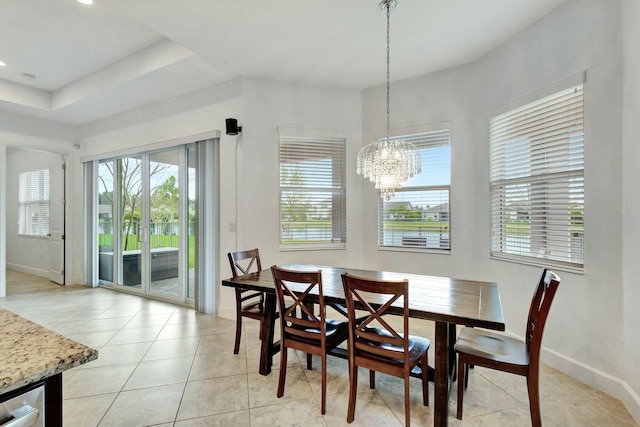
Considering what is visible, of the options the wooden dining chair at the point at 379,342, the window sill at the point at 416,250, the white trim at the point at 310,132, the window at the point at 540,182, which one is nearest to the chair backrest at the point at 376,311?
the wooden dining chair at the point at 379,342

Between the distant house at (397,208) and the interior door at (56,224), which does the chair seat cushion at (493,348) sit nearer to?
the distant house at (397,208)

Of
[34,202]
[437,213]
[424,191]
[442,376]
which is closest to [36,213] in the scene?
[34,202]

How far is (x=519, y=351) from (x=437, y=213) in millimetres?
2040

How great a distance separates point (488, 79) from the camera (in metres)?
3.30

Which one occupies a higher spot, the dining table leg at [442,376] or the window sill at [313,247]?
the window sill at [313,247]

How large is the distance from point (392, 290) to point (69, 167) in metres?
6.40

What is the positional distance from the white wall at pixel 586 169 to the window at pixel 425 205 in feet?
0.38

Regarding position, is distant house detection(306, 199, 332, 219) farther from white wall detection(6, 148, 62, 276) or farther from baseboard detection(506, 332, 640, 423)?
white wall detection(6, 148, 62, 276)

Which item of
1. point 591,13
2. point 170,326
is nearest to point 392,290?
point 591,13

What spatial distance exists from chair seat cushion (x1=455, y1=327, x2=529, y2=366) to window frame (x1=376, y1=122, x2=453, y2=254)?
5.34ft

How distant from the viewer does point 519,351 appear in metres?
1.94

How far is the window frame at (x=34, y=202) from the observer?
242 inches

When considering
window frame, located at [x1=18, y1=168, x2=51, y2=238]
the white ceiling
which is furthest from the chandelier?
window frame, located at [x1=18, y1=168, x2=51, y2=238]

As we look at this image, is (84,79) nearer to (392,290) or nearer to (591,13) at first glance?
(392,290)
